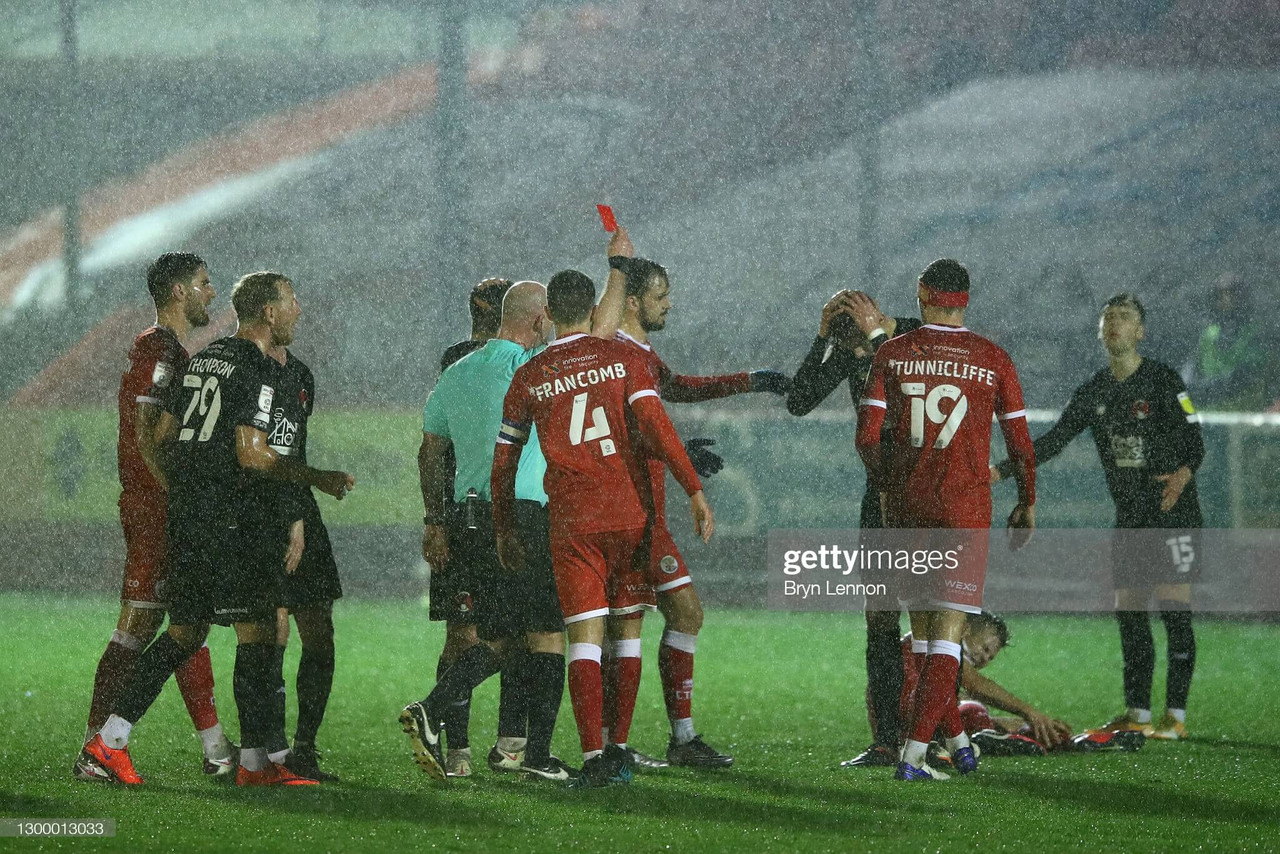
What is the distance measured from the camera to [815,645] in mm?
8938

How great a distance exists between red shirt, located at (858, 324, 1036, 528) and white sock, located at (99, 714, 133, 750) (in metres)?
2.33

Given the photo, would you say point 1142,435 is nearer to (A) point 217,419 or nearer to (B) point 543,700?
(B) point 543,700

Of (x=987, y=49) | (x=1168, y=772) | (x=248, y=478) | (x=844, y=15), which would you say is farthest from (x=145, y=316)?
(x=1168, y=772)

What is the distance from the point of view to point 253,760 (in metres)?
4.77

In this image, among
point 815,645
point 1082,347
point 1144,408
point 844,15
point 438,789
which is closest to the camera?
point 438,789

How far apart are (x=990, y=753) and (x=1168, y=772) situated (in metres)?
0.62

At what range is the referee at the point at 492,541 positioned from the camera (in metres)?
4.85

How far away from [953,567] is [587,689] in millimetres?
1135

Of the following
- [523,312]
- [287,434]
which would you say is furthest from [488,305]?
[287,434]

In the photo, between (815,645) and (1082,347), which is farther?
(1082,347)

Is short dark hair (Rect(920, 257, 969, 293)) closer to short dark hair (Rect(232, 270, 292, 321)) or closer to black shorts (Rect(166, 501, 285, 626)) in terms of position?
short dark hair (Rect(232, 270, 292, 321))

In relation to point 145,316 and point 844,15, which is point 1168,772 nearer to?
point 145,316

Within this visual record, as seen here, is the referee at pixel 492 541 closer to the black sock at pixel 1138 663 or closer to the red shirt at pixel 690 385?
the red shirt at pixel 690 385

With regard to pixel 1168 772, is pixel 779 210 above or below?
above
